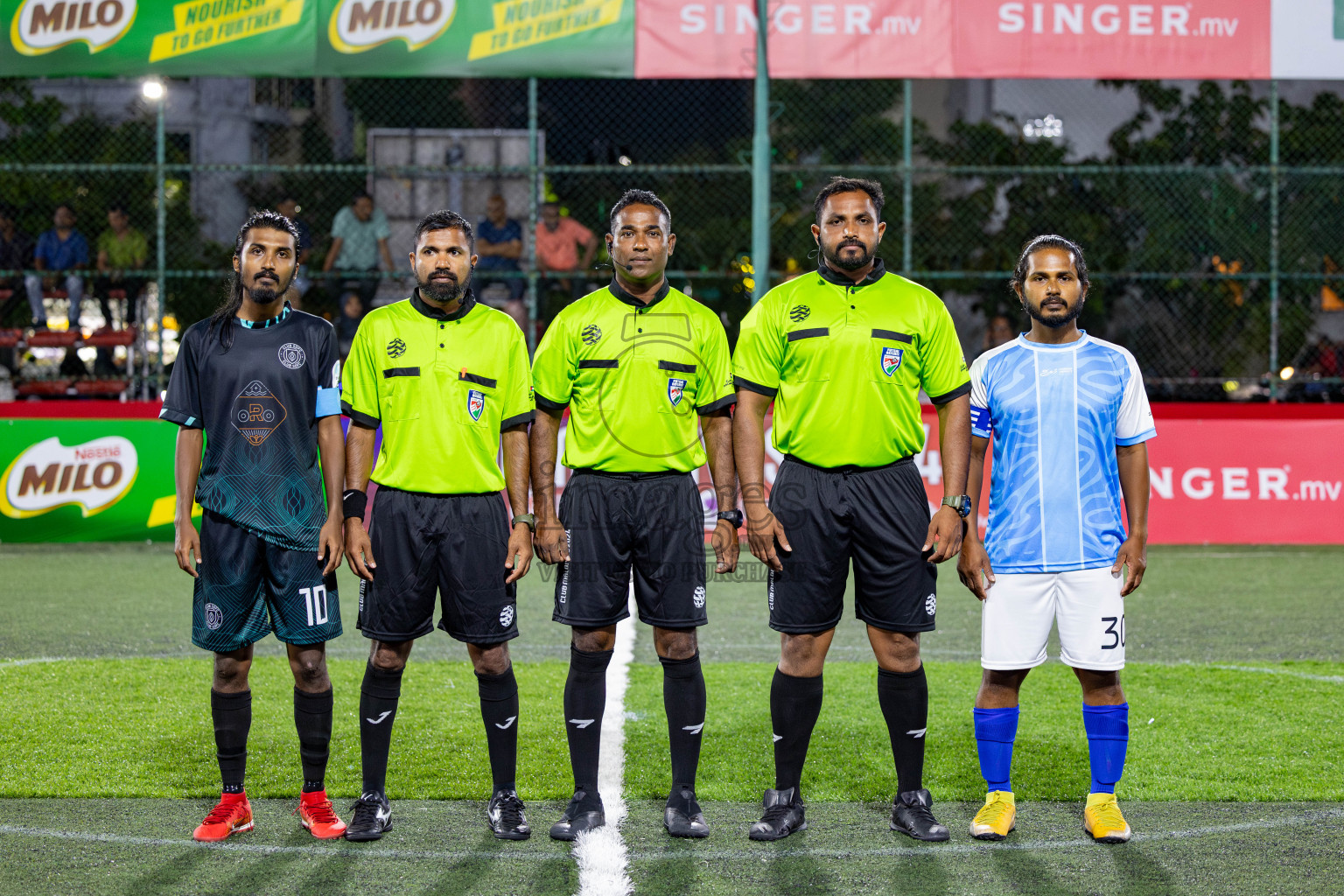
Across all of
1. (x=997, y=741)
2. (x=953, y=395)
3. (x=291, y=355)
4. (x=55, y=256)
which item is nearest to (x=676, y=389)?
(x=953, y=395)

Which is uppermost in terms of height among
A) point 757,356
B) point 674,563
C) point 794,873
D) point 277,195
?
point 277,195

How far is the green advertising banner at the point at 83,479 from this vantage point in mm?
11188

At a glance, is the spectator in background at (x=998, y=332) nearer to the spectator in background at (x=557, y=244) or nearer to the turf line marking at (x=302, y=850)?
the spectator in background at (x=557, y=244)

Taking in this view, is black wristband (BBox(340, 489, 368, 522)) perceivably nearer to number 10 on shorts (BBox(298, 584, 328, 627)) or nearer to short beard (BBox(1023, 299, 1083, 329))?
number 10 on shorts (BBox(298, 584, 328, 627))

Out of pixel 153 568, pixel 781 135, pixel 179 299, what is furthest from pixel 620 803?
pixel 781 135

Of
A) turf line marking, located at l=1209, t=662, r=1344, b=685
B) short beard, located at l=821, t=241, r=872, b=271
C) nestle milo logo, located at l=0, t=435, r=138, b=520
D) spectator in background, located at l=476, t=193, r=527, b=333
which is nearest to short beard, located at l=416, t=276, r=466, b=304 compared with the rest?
short beard, located at l=821, t=241, r=872, b=271

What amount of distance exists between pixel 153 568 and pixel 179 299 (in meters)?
5.14

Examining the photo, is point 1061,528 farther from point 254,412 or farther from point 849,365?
point 254,412

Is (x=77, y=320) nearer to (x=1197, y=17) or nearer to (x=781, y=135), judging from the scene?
(x=781, y=135)

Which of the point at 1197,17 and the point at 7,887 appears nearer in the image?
the point at 7,887

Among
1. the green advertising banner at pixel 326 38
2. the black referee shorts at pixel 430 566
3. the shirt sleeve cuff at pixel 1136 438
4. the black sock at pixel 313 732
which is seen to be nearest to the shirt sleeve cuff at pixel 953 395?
the shirt sleeve cuff at pixel 1136 438

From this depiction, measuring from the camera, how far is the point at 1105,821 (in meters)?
4.43

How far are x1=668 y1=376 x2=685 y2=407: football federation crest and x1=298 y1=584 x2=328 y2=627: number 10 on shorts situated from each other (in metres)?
1.30

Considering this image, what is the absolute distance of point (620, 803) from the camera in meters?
4.80
